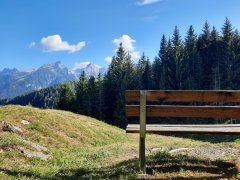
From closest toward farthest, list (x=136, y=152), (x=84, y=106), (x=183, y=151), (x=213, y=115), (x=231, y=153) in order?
(x=213, y=115), (x=231, y=153), (x=183, y=151), (x=136, y=152), (x=84, y=106)

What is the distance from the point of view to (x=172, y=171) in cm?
1073

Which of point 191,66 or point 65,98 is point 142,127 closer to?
point 65,98

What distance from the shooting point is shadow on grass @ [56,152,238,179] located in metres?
10.2

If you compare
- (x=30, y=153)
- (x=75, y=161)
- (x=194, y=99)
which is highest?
(x=194, y=99)

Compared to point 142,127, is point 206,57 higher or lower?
higher

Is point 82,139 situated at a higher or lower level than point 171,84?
lower

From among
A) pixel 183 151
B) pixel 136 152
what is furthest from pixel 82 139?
pixel 183 151

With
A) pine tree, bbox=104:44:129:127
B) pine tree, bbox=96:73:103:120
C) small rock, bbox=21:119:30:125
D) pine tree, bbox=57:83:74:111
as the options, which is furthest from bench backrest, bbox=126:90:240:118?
pine tree, bbox=96:73:103:120

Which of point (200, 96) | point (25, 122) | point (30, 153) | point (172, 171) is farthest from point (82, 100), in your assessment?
point (200, 96)

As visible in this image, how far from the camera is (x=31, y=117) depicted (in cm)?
2842

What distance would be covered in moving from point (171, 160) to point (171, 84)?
9773 cm

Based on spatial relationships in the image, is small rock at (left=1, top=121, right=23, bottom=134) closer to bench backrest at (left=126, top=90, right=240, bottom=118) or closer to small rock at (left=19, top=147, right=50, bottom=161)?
small rock at (left=19, top=147, right=50, bottom=161)

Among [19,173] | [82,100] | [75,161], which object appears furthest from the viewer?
[82,100]

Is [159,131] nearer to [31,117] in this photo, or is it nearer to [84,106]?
[31,117]
